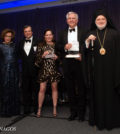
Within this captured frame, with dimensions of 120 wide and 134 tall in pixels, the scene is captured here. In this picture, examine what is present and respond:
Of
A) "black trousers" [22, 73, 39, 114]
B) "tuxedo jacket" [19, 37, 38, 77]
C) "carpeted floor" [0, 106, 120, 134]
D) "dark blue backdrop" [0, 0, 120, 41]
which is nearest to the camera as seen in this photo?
"carpeted floor" [0, 106, 120, 134]

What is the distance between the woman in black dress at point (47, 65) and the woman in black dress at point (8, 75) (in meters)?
0.58

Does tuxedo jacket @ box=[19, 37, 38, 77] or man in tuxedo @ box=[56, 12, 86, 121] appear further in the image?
tuxedo jacket @ box=[19, 37, 38, 77]

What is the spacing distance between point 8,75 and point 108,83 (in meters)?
2.16

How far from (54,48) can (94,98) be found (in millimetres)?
1381

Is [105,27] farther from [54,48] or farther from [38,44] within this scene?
[38,44]

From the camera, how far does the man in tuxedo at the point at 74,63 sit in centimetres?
338

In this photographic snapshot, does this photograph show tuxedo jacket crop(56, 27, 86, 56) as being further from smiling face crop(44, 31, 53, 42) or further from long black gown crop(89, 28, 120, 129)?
long black gown crop(89, 28, 120, 129)

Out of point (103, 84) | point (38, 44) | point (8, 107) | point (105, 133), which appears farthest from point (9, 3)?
point (105, 133)

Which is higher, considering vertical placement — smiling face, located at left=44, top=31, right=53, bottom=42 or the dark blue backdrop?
A: the dark blue backdrop

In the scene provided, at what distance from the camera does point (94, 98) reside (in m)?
3.16

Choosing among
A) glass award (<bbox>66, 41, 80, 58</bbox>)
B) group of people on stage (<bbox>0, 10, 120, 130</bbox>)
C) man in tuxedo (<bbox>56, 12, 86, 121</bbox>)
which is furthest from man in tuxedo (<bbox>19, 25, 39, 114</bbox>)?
glass award (<bbox>66, 41, 80, 58</bbox>)

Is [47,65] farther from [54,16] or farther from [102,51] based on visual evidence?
[54,16]

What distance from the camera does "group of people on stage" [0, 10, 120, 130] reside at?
3.05 metres

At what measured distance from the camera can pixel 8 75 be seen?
12.8 feet
